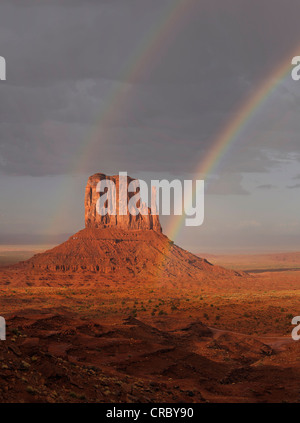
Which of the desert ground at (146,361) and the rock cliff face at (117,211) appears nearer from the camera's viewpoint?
the desert ground at (146,361)

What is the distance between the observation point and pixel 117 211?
150 metres

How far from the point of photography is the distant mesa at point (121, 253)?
11900 cm

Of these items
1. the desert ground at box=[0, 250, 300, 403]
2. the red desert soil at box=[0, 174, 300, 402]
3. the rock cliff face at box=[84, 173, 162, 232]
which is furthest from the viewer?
the rock cliff face at box=[84, 173, 162, 232]

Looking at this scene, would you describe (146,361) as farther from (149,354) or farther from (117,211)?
(117,211)

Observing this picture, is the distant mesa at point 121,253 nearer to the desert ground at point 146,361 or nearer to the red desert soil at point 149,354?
the red desert soil at point 149,354

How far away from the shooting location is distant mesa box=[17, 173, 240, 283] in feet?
390

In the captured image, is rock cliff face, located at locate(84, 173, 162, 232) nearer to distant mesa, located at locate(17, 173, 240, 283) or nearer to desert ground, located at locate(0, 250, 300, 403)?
distant mesa, located at locate(17, 173, 240, 283)

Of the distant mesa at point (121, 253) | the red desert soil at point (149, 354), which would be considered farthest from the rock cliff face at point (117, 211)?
the red desert soil at point (149, 354)

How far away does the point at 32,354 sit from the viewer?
16.1 meters

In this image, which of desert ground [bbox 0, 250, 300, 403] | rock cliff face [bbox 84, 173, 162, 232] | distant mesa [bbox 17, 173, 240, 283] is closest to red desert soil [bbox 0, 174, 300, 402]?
desert ground [bbox 0, 250, 300, 403]

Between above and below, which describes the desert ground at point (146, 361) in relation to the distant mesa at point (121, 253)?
below
